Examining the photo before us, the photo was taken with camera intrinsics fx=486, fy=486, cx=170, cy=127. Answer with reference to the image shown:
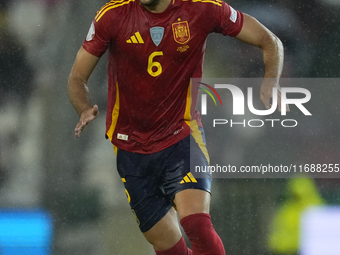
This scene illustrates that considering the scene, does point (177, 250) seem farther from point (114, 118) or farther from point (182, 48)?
point (182, 48)

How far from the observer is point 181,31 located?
2701 millimetres

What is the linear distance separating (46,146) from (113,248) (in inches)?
47.1

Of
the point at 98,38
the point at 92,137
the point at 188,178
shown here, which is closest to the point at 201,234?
the point at 188,178

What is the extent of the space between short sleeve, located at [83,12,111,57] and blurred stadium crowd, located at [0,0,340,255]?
2.05 meters

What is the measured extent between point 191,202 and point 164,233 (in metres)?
0.43

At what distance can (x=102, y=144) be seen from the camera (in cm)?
482

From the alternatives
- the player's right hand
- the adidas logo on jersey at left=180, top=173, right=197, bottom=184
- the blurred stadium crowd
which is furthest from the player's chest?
the blurred stadium crowd

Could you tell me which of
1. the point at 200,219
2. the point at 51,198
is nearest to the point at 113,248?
the point at 51,198

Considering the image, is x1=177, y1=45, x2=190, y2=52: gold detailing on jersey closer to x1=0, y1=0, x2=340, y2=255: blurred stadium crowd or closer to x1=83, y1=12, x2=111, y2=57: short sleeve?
x1=83, y1=12, x2=111, y2=57: short sleeve

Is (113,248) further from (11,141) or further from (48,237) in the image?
(11,141)

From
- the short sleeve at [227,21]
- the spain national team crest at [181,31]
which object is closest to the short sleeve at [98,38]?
the spain national team crest at [181,31]

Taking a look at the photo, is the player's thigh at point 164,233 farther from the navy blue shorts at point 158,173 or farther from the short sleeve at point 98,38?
the short sleeve at point 98,38

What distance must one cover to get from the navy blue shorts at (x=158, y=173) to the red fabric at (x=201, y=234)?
0.19 metres

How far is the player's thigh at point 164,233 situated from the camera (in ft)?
9.53
